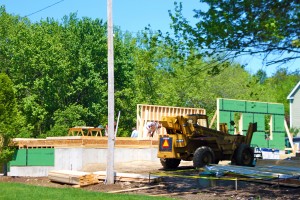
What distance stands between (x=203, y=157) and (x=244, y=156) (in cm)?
232

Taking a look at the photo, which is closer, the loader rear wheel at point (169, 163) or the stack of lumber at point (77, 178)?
the stack of lumber at point (77, 178)

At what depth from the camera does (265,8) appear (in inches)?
460

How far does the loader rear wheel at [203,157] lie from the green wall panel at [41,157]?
6950mm

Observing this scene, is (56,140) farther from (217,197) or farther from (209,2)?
(209,2)

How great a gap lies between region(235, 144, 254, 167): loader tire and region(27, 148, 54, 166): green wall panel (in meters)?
8.15

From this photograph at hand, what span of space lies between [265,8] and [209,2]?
1271 millimetres

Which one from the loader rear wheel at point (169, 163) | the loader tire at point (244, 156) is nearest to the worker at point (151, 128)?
the loader rear wheel at point (169, 163)

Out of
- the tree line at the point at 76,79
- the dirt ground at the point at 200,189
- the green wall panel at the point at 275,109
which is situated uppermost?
the tree line at the point at 76,79

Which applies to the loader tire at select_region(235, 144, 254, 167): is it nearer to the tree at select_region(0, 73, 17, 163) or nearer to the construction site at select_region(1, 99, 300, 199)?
the construction site at select_region(1, 99, 300, 199)

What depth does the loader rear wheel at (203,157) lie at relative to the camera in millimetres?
20328

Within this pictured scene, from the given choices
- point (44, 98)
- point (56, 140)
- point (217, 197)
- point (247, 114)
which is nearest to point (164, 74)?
point (44, 98)

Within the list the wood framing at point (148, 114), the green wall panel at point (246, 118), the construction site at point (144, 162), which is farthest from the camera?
the green wall panel at point (246, 118)

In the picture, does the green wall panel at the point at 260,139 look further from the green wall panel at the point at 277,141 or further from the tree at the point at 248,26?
the tree at the point at 248,26

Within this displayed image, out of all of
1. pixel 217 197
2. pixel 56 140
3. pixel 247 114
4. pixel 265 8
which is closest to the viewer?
pixel 265 8
